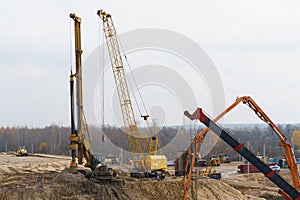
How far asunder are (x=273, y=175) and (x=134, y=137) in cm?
1855

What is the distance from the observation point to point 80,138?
30.0 meters

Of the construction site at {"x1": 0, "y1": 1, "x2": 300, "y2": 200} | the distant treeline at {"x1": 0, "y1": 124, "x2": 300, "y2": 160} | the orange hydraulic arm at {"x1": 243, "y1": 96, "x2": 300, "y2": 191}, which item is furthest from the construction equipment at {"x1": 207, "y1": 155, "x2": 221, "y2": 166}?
the orange hydraulic arm at {"x1": 243, "y1": 96, "x2": 300, "y2": 191}

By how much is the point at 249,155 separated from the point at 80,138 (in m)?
12.9

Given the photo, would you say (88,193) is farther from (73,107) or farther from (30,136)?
(30,136)

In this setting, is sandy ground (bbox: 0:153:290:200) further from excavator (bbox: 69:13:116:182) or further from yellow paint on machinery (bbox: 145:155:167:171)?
yellow paint on machinery (bbox: 145:155:167:171)

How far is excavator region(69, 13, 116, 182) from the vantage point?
Answer: 96.5 ft

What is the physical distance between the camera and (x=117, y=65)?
39000mm

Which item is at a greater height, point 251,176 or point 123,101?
point 123,101

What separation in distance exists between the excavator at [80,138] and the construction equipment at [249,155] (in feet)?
32.6

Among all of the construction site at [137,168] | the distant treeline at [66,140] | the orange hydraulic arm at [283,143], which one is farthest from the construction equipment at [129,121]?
the distant treeline at [66,140]

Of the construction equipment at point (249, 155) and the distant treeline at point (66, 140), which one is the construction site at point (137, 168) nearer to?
the construction equipment at point (249, 155)

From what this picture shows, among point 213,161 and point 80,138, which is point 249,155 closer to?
point 80,138

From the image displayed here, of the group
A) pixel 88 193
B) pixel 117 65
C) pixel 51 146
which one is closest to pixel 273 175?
pixel 88 193

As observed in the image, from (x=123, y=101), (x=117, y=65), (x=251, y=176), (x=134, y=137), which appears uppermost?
(x=117, y=65)
